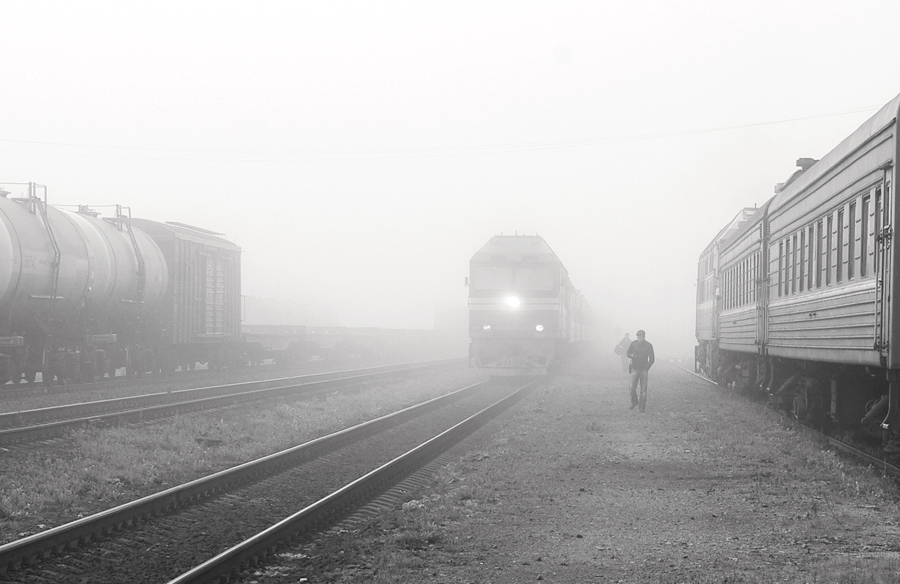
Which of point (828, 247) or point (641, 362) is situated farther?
point (641, 362)

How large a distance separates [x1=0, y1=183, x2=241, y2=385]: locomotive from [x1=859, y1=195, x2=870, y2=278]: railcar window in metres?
14.9

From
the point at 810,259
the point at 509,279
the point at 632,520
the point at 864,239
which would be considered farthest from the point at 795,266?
the point at 509,279

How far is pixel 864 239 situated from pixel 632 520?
365 cm

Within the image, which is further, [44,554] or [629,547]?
[629,547]

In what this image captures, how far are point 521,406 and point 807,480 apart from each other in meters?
9.44

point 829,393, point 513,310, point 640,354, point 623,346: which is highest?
point 513,310

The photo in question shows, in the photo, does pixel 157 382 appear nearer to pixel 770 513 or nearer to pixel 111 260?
pixel 111 260

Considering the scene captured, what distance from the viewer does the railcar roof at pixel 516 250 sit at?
2547 cm

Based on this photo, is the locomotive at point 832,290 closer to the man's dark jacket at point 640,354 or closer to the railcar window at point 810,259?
the railcar window at point 810,259

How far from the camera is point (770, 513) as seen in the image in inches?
301

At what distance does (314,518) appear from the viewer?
7332mm

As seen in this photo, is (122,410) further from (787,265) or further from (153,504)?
(787,265)

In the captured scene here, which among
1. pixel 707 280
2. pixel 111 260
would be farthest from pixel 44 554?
pixel 707 280

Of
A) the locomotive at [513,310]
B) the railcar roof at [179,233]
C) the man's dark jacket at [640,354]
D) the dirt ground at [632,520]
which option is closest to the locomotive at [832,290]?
the dirt ground at [632,520]
